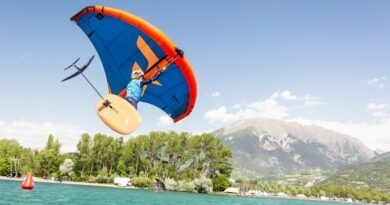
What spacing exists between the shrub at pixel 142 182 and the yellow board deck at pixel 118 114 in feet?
283

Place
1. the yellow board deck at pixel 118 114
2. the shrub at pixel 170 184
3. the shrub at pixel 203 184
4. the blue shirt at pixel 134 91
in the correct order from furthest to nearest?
the shrub at pixel 170 184
the shrub at pixel 203 184
the blue shirt at pixel 134 91
the yellow board deck at pixel 118 114

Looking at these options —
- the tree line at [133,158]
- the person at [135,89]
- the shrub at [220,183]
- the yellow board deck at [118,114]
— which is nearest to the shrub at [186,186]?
the tree line at [133,158]

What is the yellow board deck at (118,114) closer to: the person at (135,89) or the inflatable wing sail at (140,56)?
the person at (135,89)

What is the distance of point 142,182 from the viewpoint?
93.6 m

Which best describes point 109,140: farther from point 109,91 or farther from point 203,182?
point 109,91

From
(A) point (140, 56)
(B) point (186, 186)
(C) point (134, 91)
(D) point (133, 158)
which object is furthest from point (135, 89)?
(D) point (133, 158)

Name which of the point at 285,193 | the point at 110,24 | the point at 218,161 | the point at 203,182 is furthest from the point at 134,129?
the point at 285,193

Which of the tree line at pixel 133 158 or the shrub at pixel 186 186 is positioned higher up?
the tree line at pixel 133 158

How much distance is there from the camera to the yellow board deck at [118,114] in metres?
9.09

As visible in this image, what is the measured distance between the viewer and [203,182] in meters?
91.2

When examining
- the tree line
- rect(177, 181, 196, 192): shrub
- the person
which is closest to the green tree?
the tree line

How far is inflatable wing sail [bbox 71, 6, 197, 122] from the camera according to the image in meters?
11.0

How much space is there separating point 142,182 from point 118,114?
87108mm

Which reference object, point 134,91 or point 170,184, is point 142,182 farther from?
point 134,91
